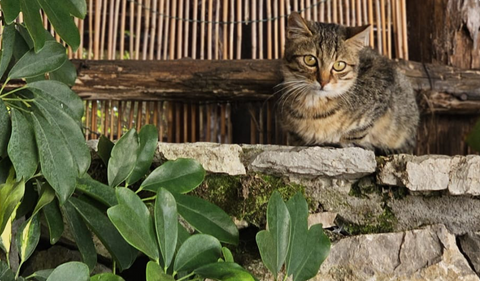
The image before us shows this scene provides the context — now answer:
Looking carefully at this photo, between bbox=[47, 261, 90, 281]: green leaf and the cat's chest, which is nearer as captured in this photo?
bbox=[47, 261, 90, 281]: green leaf

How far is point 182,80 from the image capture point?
208 cm

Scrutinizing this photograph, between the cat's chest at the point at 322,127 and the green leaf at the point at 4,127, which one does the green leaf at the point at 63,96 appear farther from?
the cat's chest at the point at 322,127

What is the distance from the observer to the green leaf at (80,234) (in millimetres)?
1297

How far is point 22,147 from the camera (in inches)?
46.7

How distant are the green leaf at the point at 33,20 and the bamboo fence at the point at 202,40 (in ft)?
3.18

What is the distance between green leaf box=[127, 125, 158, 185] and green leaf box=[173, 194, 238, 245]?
11 cm

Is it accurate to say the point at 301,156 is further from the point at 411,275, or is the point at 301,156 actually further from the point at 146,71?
the point at 146,71

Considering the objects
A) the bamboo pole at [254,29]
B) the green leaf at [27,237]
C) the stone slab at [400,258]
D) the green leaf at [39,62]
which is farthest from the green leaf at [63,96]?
the bamboo pole at [254,29]

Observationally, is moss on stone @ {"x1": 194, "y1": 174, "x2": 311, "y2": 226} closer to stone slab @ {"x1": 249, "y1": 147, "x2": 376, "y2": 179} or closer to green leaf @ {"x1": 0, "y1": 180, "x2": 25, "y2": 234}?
stone slab @ {"x1": 249, "y1": 147, "x2": 376, "y2": 179}

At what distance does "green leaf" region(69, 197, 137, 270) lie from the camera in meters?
1.29

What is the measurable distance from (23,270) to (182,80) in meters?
0.79

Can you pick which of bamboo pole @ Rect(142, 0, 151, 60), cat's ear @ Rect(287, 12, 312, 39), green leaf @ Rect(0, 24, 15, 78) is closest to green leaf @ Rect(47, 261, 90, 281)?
green leaf @ Rect(0, 24, 15, 78)

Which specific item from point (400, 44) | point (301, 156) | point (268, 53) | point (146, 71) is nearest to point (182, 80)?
point (146, 71)

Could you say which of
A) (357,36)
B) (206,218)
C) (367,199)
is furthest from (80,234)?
(357,36)
